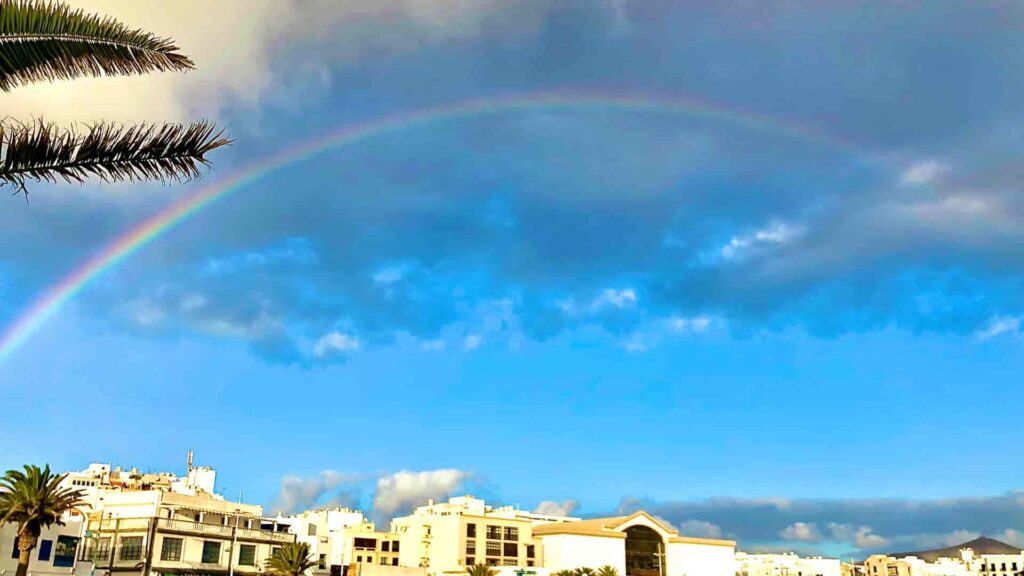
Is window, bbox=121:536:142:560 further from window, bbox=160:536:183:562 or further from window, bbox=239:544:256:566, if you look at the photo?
window, bbox=239:544:256:566

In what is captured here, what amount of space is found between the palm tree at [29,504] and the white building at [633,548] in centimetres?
8613

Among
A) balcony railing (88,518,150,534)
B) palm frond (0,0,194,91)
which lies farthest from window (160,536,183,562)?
palm frond (0,0,194,91)

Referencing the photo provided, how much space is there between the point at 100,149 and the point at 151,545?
297 ft

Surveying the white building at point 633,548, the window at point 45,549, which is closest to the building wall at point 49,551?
the window at point 45,549

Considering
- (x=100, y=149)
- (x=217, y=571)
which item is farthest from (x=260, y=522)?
(x=100, y=149)

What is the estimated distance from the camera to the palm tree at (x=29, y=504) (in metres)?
67.3

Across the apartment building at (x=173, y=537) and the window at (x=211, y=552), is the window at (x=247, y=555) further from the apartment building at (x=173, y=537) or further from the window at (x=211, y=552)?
the window at (x=211, y=552)

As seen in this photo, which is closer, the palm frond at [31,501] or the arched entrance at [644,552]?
the palm frond at [31,501]

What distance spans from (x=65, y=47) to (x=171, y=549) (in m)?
93.6

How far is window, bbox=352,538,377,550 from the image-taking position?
146m

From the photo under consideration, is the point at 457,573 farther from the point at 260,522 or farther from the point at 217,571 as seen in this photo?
the point at 217,571

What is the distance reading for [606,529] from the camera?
148 metres

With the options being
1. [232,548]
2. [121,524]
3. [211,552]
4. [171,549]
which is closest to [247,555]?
[232,548]

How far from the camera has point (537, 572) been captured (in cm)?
13425
